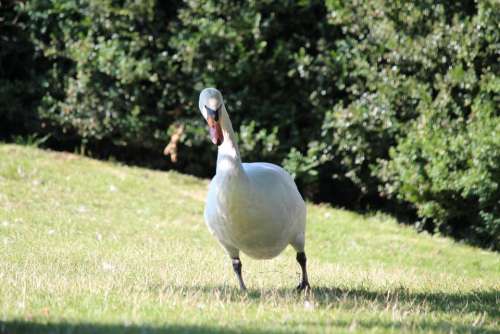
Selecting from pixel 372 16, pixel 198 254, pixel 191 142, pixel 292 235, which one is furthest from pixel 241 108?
→ pixel 292 235

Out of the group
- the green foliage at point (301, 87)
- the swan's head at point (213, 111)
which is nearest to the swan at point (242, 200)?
the swan's head at point (213, 111)

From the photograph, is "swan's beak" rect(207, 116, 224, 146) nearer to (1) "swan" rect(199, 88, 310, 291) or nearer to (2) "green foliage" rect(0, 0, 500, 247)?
(1) "swan" rect(199, 88, 310, 291)

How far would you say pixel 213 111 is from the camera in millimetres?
6922

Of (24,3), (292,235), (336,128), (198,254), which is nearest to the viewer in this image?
(292,235)

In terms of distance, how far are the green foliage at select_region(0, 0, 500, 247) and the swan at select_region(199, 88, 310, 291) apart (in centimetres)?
605

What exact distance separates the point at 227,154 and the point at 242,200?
0.38 metres

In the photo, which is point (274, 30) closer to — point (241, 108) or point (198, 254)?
point (241, 108)

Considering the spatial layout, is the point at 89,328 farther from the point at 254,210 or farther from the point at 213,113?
the point at 213,113

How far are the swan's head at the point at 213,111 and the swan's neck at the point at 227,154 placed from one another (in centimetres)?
8

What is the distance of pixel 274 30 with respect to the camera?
50.3ft

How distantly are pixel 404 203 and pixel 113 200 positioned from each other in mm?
5116

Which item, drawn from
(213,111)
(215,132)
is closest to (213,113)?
(213,111)

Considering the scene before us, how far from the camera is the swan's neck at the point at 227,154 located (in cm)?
680

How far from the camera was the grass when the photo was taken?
556 centimetres
